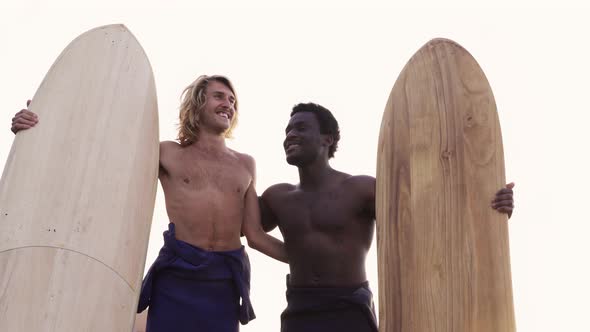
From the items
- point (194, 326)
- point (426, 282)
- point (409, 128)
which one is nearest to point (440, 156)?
point (409, 128)

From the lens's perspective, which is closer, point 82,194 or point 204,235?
point 82,194

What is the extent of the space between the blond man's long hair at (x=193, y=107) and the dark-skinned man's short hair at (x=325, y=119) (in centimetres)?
57

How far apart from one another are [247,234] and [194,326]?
2.25 feet

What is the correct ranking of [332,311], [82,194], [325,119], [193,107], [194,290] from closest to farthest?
[82,194]
[332,311]
[194,290]
[325,119]
[193,107]

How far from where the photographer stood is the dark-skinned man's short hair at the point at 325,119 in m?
4.48

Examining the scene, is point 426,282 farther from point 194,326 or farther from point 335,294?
point 194,326

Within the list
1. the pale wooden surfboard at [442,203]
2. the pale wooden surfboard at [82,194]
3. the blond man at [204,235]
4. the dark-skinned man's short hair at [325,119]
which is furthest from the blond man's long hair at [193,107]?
the pale wooden surfboard at [442,203]

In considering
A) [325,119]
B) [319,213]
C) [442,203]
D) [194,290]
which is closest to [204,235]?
[194,290]

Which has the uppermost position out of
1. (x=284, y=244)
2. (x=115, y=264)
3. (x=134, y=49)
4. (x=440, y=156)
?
(x=134, y=49)

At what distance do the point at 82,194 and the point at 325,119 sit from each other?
5.27 feet

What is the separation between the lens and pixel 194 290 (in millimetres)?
4043

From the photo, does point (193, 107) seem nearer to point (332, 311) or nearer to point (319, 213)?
point (319, 213)

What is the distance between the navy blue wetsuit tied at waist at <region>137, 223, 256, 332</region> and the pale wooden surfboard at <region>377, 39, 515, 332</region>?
875mm

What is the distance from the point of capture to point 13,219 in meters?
3.70
